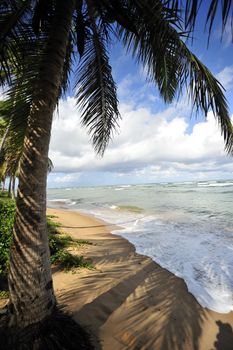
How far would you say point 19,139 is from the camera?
375 centimetres

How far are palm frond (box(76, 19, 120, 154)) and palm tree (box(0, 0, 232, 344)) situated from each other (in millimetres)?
26

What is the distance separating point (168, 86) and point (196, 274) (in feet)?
15.2

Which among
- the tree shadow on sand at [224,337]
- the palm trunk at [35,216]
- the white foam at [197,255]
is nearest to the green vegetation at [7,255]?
the palm trunk at [35,216]

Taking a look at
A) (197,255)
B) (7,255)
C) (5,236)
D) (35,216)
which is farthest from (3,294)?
(197,255)

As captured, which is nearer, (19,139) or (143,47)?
(143,47)

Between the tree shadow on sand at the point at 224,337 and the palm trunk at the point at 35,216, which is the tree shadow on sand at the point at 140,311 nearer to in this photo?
the tree shadow on sand at the point at 224,337

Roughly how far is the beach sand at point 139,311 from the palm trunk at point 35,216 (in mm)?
1191

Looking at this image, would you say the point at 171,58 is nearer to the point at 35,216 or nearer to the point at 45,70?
the point at 45,70

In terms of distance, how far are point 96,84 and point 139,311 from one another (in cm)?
396

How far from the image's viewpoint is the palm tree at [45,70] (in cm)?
241

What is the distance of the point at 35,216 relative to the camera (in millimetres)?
2422

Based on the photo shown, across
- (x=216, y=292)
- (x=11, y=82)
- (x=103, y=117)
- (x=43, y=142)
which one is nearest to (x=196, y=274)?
(x=216, y=292)

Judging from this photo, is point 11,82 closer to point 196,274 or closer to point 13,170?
point 13,170

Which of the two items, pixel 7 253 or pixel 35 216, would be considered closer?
pixel 35 216
